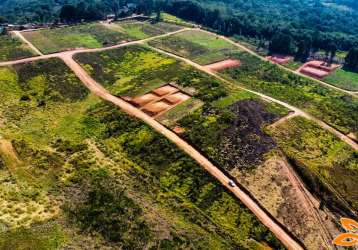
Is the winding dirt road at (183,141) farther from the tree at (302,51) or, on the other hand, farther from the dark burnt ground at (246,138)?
the tree at (302,51)

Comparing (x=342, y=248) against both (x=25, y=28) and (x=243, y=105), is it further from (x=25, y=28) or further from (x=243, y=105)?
A: (x=25, y=28)

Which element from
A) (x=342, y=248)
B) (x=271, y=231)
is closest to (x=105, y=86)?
(x=271, y=231)

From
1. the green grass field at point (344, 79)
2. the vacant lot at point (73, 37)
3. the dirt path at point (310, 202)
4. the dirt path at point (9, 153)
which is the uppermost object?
the dirt path at point (9, 153)

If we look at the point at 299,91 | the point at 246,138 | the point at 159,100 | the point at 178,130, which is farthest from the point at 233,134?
the point at 299,91

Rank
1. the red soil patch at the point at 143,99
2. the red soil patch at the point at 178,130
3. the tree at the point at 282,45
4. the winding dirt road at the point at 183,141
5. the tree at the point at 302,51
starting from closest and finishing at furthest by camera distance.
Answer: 1. the winding dirt road at the point at 183,141
2. the red soil patch at the point at 178,130
3. the red soil patch at the point at 143,99
4. the tree at the point at 302,51
5. the tree at the point at 282,45

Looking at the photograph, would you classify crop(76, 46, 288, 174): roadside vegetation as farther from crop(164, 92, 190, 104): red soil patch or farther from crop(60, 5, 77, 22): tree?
crop(60, 5, 77, 22): tree

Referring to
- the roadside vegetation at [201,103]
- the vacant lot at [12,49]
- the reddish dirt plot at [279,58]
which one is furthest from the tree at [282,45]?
the vacant lot at [12,49]
